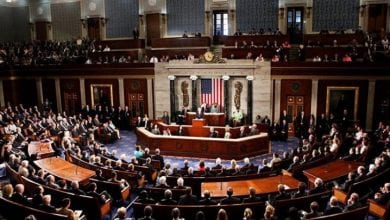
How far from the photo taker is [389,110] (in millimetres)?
17531

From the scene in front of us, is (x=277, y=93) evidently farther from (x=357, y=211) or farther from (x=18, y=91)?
(x=18, y=91)

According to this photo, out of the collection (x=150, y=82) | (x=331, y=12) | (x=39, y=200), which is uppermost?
(x=331, y=12)

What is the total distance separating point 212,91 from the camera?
65.1 feet

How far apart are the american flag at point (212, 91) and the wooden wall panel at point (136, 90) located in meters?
3.54

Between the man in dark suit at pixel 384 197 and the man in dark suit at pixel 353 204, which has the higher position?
the man in dark suit at pixel 353 204

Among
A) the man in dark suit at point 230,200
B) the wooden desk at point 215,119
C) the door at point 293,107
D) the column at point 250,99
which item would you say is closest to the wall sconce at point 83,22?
the wooden desk at point 215,119

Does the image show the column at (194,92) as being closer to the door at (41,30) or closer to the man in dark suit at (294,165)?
the man in dark suit at (294,165)

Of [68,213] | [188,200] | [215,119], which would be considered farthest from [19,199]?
[215,119]

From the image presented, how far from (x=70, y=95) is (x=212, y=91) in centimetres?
951

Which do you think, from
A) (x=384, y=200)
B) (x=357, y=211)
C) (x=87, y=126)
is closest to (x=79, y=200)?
(x=357, y=211)

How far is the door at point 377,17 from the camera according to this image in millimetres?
20406

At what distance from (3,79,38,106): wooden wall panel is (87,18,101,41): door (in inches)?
213

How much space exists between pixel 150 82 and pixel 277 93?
717 centimetres

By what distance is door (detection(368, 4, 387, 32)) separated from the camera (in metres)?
20.4
